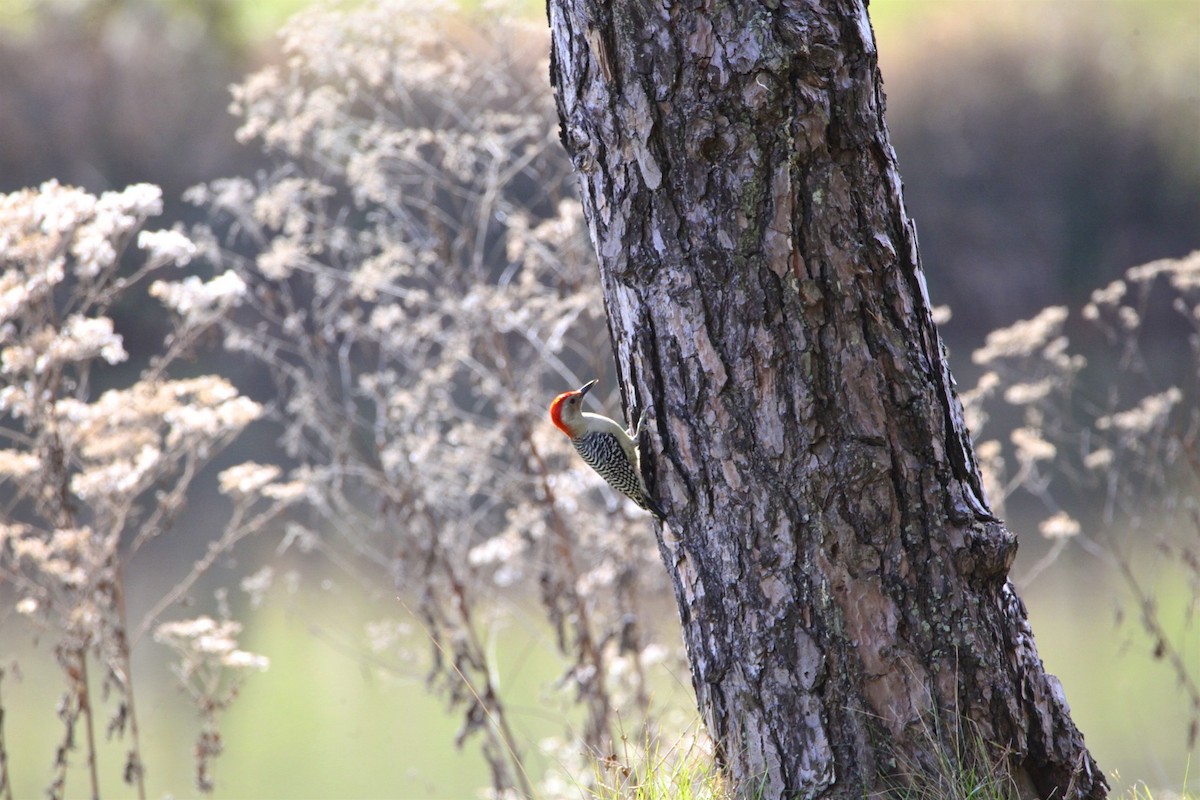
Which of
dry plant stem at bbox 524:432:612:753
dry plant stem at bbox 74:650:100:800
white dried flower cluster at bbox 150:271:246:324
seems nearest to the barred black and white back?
dry plant stem at bbox 524:432:612:753

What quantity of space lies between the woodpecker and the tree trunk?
34 cm

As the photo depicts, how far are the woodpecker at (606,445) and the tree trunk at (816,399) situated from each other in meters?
0.34

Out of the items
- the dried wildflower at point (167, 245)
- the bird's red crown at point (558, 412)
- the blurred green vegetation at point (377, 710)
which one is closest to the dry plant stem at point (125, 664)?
the dried wildflower at point (167, 245)

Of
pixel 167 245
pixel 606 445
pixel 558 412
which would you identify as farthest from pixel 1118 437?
pixel 167 245

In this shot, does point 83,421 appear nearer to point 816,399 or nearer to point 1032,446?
point 816,399

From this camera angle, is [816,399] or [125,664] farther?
[125,664]

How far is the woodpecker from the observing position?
264 cm

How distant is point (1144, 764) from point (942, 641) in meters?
4.78

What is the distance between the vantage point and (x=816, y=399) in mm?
1986

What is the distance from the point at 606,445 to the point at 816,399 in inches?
41.5

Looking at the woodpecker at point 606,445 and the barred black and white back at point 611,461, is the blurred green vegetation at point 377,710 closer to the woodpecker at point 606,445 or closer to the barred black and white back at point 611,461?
the woodpecker at point 606,445

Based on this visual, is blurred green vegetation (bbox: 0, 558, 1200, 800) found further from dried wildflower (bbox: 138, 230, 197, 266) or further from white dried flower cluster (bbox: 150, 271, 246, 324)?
dried wildflower (bbox: 138, 230, 197, 266)

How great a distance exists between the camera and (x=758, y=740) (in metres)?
2.09

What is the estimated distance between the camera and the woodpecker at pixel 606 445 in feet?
8.65
